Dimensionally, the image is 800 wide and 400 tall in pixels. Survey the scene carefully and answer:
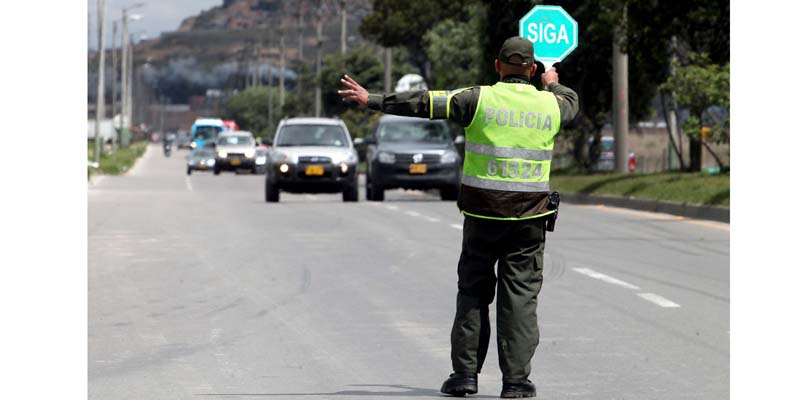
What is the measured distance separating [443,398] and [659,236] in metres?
13.5

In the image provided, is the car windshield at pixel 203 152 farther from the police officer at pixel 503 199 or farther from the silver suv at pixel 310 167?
the police officer at pixel 503 199

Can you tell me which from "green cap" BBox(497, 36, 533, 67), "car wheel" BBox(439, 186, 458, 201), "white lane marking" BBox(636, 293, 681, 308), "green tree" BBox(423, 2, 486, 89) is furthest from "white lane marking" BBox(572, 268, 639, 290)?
"green tree" BBox(423, 2, 486, 89)

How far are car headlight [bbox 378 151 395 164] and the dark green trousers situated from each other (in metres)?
25.3

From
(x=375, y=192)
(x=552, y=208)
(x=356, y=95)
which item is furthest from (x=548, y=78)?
(x=375, y=192)

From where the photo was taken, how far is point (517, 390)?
28.5 ft

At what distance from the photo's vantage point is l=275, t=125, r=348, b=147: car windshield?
34.8 meters

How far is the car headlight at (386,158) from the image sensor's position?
34062 millimetres

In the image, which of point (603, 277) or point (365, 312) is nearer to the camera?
point (365, 312)

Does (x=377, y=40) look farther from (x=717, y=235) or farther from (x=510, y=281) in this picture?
(x=510, y=281)

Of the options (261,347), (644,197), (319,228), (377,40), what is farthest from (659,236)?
(377,40)

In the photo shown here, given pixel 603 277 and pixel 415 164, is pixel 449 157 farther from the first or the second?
pixel 603 277

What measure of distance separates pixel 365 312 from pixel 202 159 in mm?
57920

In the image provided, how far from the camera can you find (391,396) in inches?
350

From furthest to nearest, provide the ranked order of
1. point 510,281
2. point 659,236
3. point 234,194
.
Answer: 1. point 234,194
2. point 659,236
3. point 510,281
